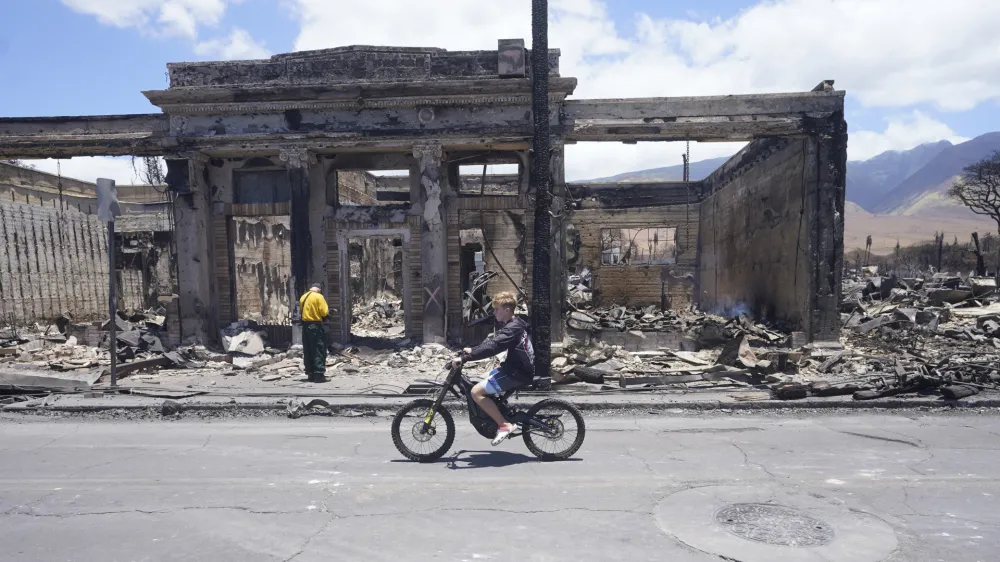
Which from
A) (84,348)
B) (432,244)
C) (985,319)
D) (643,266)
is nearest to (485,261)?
(432,244)

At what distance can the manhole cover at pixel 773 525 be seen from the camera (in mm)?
3879

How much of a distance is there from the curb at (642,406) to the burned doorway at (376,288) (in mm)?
6121

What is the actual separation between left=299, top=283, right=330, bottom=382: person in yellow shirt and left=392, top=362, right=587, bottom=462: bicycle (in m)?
5.51

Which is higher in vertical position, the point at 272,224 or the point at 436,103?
the point at 436,103

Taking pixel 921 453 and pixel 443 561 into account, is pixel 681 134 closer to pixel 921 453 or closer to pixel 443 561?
pixel 921 453

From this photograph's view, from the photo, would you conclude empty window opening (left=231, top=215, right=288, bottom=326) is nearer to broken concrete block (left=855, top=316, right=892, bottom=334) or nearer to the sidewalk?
the sidewalk

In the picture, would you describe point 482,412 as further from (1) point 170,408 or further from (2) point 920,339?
(2) point 920,339

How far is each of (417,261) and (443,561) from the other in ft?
38.5

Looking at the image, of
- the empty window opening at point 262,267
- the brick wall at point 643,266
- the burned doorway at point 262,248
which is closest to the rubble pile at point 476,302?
the burned doorway at point 262,248

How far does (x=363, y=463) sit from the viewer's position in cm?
581

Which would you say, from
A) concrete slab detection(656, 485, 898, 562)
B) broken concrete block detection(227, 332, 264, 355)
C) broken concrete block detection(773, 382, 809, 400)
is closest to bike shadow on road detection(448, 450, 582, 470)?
concrete slab detection(656, 485, 898, 562)

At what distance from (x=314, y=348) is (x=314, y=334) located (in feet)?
0.82

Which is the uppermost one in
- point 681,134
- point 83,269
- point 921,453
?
point 681,134

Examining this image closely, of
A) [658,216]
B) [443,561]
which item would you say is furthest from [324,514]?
[658,216]
